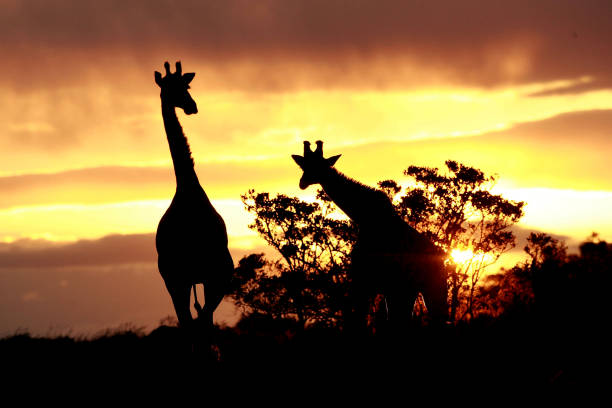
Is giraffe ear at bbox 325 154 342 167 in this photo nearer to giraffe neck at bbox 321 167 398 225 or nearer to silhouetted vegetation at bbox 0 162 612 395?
giraffe neck at bbox 321 167 398 225

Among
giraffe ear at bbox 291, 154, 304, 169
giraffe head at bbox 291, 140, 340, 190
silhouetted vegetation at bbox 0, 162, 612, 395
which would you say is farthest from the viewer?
giraffe ear at bbox 291, 154, 304, 169

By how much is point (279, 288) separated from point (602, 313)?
1620 centimetres

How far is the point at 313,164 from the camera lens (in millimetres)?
17734

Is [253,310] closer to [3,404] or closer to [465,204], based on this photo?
[465,204]

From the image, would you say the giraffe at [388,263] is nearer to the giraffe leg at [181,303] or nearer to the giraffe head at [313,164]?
the giraffe head at [313,164]

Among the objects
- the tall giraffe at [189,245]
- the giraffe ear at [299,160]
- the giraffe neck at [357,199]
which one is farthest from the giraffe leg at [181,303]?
the giraffe ear at [299,160]

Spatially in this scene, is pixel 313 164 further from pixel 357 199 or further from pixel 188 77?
pixel 188 77

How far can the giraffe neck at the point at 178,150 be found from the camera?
15.8 meters

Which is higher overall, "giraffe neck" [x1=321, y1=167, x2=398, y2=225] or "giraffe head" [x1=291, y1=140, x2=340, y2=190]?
"giraffe head" [x1=291, y1=140, x2=340, y2=190]

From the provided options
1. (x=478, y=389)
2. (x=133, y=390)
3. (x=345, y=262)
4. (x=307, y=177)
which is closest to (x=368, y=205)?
(x=307, y=177)

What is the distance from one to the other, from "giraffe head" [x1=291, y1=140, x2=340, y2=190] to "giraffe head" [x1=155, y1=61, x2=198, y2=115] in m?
3.00

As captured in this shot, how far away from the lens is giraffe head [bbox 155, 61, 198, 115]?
16172mm

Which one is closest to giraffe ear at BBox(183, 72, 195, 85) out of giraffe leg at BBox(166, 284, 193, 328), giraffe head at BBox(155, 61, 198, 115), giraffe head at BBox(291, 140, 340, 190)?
giraffe head at BBox(155, 61, 198, 115)

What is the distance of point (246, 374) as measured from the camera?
14.5 m
